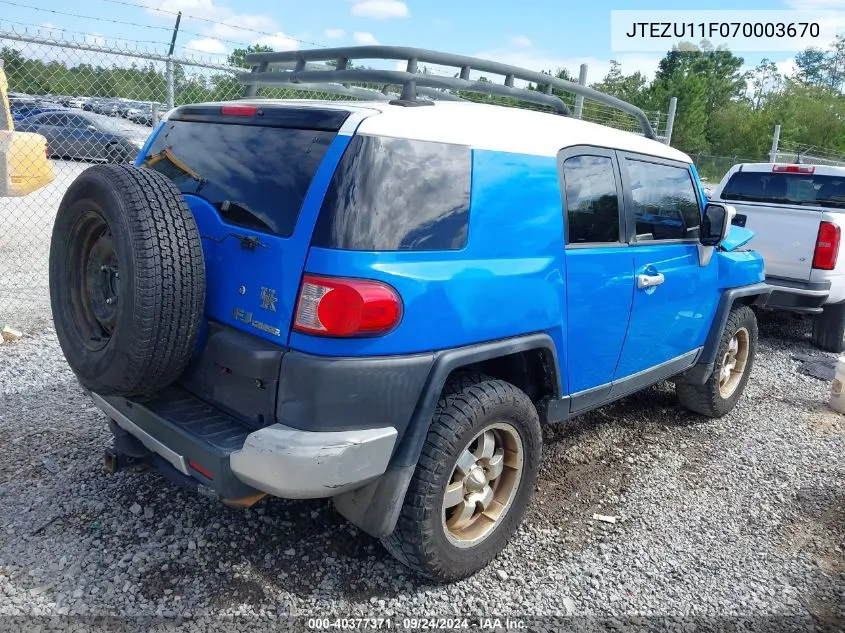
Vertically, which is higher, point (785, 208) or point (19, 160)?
point (785, 208)

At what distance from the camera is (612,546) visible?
313 cm

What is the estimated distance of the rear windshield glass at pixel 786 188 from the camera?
6926 mm

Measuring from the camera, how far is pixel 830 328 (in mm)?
6738

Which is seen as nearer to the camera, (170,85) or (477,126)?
(477,126)

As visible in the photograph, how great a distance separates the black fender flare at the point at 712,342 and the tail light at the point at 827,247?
87.5 inches

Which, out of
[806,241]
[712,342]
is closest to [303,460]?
[712,342]

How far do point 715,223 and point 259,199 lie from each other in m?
2.83

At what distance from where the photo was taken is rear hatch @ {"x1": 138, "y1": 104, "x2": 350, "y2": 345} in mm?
2264

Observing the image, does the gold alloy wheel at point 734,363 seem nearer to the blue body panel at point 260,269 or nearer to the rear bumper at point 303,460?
the rear bumper at point 303,460

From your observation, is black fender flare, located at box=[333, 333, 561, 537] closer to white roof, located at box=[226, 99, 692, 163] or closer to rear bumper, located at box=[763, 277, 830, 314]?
white roof, located at box=[226, 99, 692, 163]

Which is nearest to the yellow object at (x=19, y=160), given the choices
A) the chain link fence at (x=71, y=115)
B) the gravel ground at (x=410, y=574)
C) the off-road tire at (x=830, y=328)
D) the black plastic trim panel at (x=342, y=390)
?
the chain link fence at (x=71, y=115)

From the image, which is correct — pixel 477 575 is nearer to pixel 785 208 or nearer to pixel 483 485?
pixel 483 485

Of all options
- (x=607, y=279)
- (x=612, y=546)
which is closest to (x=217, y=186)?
(x=607, y=279)

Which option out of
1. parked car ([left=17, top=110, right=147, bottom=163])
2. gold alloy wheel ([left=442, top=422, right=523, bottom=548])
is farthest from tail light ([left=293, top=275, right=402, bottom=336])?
parked car ([left=17, top=110, right=147, bottom=163])
